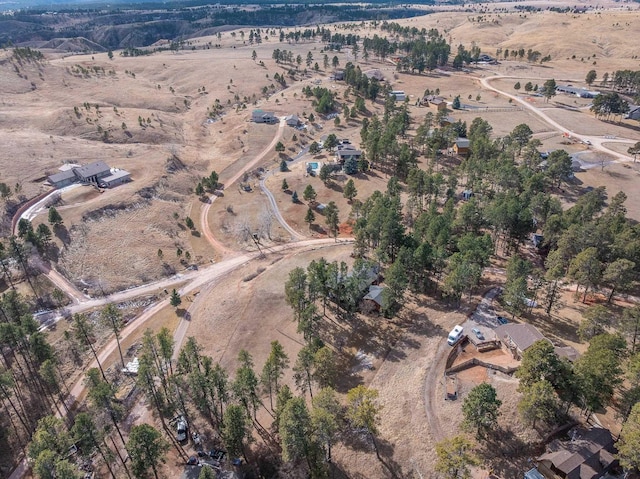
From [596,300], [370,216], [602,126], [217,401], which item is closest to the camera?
[217,401]

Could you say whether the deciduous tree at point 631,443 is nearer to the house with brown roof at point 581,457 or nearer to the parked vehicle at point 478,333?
the house with brown roof at point 581,457

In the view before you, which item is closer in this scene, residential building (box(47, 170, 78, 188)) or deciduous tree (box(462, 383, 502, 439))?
deciduous tree (box(462, 383, 502, 439))

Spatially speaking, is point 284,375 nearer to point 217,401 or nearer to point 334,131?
point 217,401

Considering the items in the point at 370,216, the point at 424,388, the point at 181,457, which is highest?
the point at 370,216

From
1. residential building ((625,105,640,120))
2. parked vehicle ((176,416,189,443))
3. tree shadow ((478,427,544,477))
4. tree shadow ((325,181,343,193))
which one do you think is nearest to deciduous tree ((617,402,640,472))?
tree shadow ((478,427,544,477))

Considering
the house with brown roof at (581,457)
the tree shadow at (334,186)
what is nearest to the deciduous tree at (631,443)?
the house with brown roof at (581,457)

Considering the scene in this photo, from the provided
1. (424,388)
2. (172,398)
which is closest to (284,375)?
(172,398)

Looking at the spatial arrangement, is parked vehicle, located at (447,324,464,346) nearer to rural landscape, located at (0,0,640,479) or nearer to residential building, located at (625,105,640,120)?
rural landscape, located at (0,0,640,479)

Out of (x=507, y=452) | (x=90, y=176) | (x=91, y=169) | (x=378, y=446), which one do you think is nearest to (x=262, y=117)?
(x=91, y=169)
